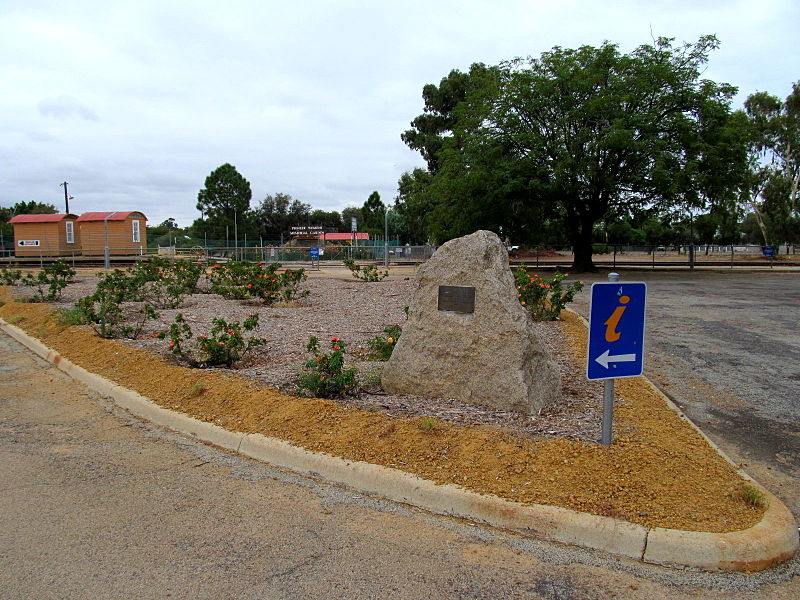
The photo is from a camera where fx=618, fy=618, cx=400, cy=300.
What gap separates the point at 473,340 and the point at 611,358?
1.65m

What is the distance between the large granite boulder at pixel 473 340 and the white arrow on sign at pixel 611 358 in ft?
4.15

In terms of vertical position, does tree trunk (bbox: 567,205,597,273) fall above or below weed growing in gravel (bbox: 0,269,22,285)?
above

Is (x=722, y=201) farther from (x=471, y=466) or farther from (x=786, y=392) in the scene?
(x=471, y=466)

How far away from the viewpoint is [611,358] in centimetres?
420

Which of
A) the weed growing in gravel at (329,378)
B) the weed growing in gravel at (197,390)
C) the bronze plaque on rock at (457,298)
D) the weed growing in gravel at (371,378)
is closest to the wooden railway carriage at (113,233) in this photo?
the weed growing in gravel at (197,390)

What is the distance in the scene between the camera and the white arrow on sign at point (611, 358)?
4178mm

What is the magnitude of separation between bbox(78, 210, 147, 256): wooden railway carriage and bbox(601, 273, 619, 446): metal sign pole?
3724 cm

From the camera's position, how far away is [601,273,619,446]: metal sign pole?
4.17 meters

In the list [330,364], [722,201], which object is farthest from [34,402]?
[722,201]

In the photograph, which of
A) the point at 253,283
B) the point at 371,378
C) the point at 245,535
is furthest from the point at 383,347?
the point at 253,283

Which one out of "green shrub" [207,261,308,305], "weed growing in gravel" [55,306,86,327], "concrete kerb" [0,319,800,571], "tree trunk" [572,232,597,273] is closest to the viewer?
"concrete kerb" [0,319,800,571]

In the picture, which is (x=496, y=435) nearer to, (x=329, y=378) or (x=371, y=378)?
(x=329, y=378)

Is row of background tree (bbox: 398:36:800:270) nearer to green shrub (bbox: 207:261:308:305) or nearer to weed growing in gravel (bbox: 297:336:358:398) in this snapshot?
green shrub (bbox: 207:261:308:305)

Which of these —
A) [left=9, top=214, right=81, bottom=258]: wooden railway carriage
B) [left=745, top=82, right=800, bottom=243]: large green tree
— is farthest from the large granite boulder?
[left=745, top=82, right=800, bottom=243]: large green tree
